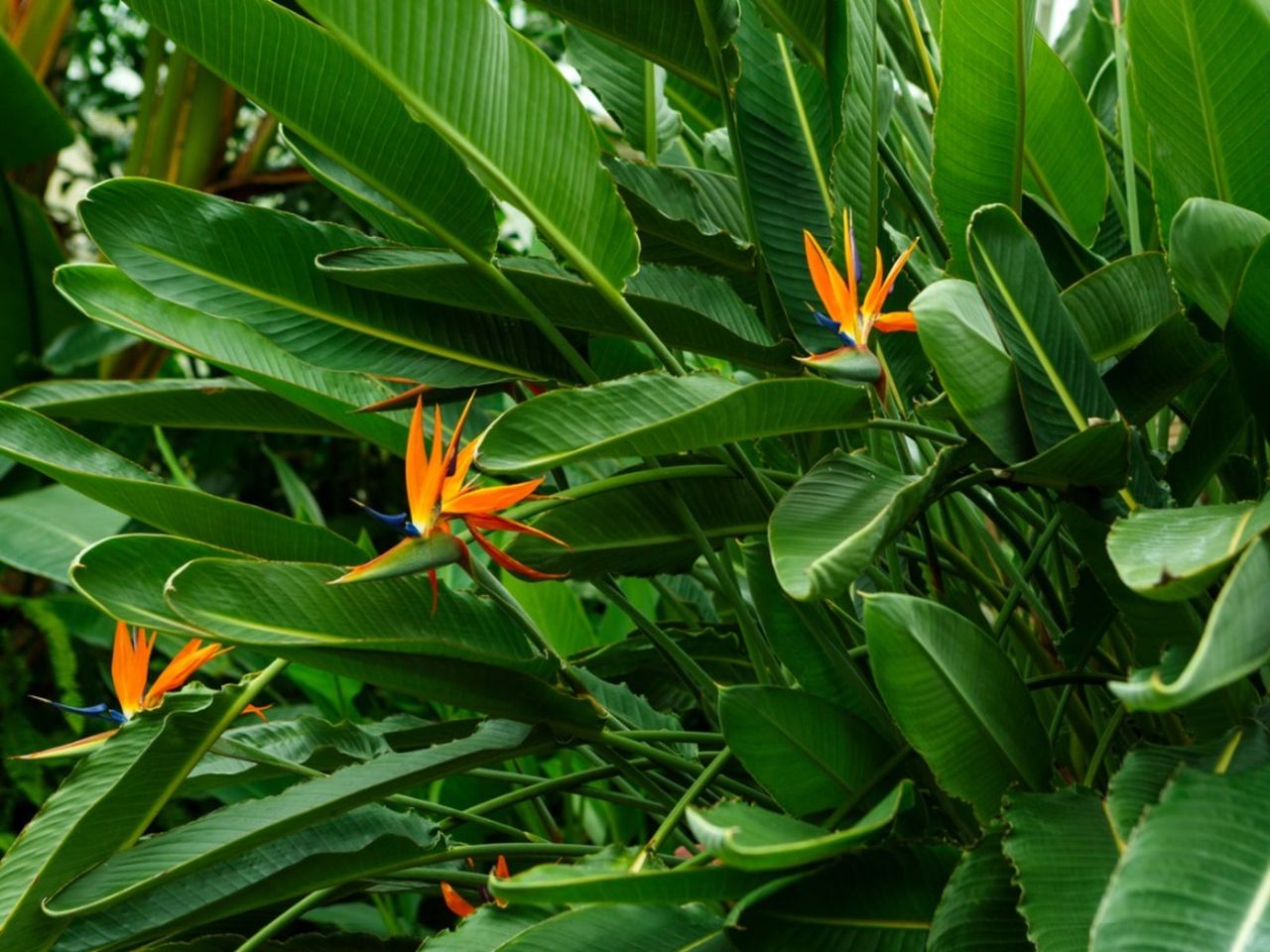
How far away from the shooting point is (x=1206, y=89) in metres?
0.61

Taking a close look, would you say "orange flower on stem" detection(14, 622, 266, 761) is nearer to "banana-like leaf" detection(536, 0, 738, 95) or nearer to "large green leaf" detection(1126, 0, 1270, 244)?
"banana-like leaf" detection(536, 0, 738, 95)

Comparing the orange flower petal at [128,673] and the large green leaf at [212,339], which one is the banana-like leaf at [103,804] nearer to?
the orange flower petal at [128,673]

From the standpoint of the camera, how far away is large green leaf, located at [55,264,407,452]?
2.44ft

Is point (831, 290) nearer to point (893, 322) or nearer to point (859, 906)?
point (893, 322)

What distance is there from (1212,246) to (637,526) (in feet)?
1.10

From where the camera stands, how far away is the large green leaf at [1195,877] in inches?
14.6

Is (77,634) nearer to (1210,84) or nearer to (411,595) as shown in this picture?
(411,595)


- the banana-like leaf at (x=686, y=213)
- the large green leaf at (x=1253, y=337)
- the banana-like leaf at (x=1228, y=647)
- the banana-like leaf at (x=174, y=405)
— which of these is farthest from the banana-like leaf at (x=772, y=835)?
the banana-like leaf at (x=174, y=405)

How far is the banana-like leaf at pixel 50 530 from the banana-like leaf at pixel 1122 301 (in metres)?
0.89

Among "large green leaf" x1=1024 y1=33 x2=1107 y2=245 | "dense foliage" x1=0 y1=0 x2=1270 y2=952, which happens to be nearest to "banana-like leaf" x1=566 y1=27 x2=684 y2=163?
"dense foliage" x1=0 y1=0 x2=1270 y2=952

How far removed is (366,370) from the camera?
0.69 metres

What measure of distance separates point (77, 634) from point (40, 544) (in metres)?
0.34

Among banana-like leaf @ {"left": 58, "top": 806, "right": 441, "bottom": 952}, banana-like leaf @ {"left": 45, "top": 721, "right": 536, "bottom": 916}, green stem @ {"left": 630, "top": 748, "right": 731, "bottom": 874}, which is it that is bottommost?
banana-like leaf @ {"left": 58, "top": 806, "right": 441, "bottom": 952}

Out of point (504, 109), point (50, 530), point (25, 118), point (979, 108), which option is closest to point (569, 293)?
point (504, 109)
